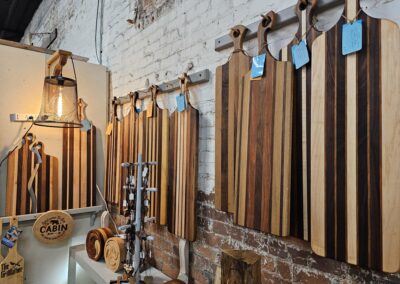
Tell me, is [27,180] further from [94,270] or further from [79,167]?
[94,270]

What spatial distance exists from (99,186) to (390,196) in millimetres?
1979

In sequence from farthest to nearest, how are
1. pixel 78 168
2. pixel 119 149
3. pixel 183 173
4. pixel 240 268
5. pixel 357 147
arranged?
1. pixel 78 168
2. pixel 119 149
3. pixel 183 173
4. pixel 357 147
5. pixel 240 268

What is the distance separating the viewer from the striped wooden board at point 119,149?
1903mm

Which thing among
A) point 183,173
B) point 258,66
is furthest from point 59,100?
point 258,66

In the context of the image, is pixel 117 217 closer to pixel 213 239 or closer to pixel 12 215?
pixel 12 215

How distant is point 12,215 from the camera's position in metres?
1.84

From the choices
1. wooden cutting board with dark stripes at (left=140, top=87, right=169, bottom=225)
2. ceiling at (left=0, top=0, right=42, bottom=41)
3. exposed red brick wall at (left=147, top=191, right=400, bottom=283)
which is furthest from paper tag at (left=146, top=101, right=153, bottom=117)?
ceiling at (left=0, top=0, right=42, bottom=41)

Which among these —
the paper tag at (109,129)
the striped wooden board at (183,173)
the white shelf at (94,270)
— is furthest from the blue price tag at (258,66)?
the paper tag at (109,129)

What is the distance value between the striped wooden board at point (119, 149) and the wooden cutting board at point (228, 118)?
741 mm

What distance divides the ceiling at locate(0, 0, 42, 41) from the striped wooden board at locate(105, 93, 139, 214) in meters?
3.38

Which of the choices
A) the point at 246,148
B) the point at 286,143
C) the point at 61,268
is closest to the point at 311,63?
the point at 286,143

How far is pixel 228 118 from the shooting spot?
4.17 ft

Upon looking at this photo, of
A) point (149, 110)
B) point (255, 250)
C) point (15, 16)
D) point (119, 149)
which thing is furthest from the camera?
point (15, 16)

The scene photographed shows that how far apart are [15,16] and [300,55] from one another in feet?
17.1
